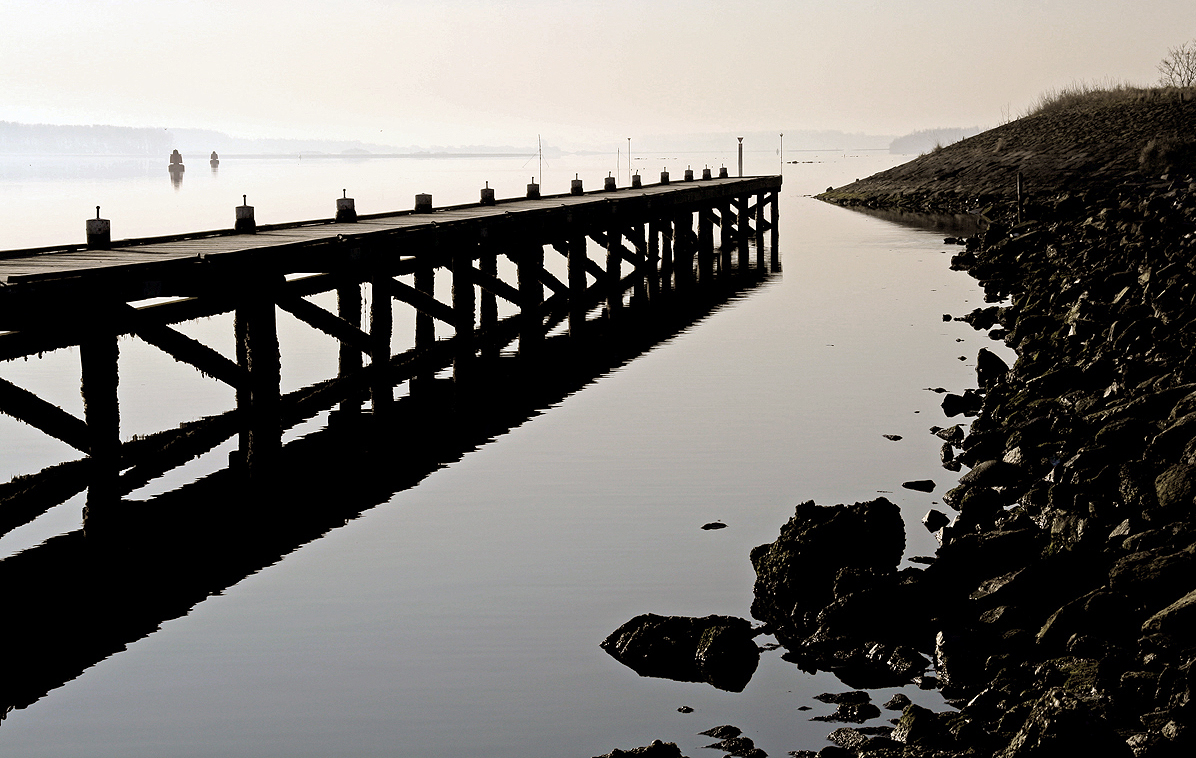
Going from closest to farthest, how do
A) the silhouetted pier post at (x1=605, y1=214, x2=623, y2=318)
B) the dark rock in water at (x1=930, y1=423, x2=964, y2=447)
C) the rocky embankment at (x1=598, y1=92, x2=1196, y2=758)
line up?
the rocky embankment at (x1=598, y1=92, x2=1196, y2=758), the dark rock in water at (x1=930, y1=423, x2=964, y2=447), the silhouetted pier post at (x1=605, y1=214, x2=623, y2=318)

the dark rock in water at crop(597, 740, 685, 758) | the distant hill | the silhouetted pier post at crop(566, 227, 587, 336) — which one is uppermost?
the distant hill

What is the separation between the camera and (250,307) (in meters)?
17.1

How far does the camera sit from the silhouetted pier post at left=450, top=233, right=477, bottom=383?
79.6 feet

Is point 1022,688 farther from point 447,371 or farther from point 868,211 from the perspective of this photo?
point 868,211

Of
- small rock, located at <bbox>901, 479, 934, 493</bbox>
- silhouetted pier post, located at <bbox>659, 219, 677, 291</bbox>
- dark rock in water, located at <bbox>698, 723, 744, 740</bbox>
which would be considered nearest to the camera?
dark rock in water, located at <bbox>698, 723, 744, 740</bbox>

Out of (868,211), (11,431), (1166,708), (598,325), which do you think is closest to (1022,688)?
(1166,708)

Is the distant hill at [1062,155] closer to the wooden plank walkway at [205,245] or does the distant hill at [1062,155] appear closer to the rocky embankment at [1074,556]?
the wooden plank walkway at [205,245]

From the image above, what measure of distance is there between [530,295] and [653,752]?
20.7m

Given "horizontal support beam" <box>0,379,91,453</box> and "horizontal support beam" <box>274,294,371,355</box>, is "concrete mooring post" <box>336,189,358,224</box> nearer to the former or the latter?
"horizontal support beam" <box>274,294,371,355</box>

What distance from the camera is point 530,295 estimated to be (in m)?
28.9

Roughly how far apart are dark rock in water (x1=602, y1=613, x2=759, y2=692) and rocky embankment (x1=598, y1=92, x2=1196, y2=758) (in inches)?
19.0

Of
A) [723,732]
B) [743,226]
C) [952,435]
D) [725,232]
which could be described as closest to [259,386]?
[952,435]

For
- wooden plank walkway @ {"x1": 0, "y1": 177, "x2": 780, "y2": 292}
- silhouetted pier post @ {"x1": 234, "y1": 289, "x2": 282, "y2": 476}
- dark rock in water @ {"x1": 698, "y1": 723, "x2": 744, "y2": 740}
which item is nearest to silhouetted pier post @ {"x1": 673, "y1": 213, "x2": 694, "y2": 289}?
wooden plank walkway @ {"x1": 0, "y1": 177, "x2": 780, "y2": 292}

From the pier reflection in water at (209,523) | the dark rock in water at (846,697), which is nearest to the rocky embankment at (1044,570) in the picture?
the dark rock in water at (846,697)
